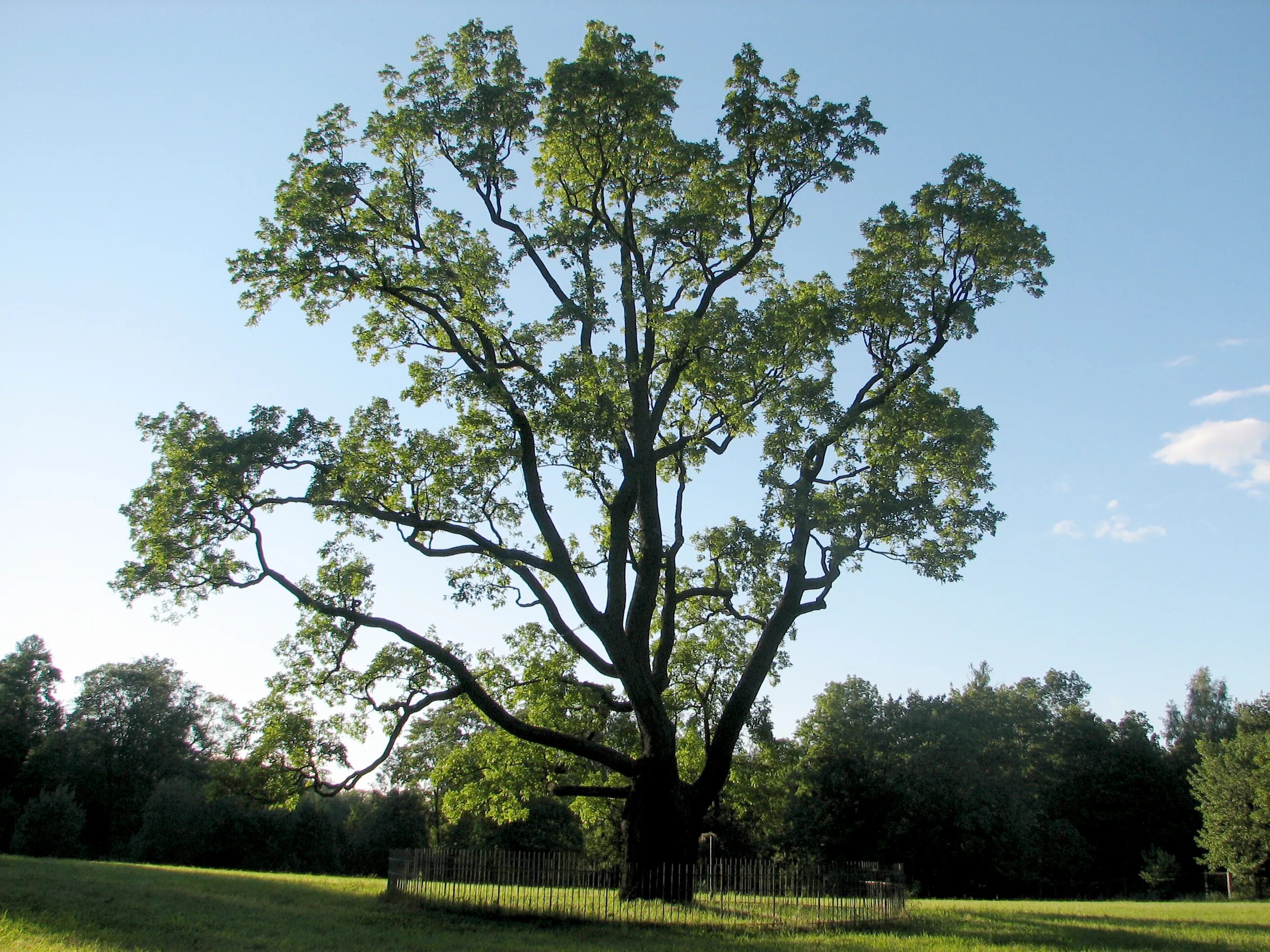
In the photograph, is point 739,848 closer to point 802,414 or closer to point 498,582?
point 498,582

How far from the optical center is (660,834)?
19500 millimetres

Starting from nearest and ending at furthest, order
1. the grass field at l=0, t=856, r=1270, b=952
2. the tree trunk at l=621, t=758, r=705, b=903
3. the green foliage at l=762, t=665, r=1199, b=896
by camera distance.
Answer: the grass field at l=0, t=856, r=1270, b=952
the tree trunk at l=621, t=758, r=705, b=903
the green foliage at l=762, t=665, r=1199, b=896

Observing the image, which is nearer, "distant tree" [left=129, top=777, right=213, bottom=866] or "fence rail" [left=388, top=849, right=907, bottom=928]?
"fence rail" [left=388, top=849, right=907, bottom=928]

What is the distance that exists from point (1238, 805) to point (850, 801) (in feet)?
69.7

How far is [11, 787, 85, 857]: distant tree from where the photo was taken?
4625 cm

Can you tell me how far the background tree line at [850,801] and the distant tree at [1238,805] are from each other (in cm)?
10

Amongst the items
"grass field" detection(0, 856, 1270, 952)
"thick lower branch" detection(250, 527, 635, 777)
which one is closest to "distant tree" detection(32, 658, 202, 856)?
"grass field" detection(0, 856, 1270, 952)

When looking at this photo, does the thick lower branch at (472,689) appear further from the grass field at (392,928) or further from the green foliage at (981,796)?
the green foliage at (981,796)

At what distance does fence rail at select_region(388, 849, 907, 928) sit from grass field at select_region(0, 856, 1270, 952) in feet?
1.56

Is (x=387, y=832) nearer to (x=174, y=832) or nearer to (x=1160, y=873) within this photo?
(x=174, y=832)

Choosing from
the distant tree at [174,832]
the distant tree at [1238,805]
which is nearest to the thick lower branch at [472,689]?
the distant tree at [174,832]

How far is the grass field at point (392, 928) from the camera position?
14.9m

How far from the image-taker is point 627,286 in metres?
22.4

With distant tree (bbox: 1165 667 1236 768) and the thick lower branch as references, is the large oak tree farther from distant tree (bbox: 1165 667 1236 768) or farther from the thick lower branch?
distant tree (bbox: 1165 667 1236 768)
